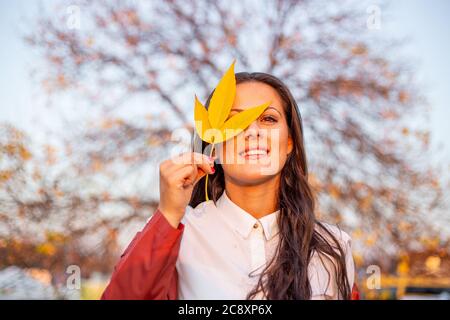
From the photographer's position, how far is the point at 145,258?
49.6 inches

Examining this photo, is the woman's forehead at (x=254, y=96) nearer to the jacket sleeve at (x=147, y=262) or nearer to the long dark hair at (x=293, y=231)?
the long dark hair at (x=293, y=231)

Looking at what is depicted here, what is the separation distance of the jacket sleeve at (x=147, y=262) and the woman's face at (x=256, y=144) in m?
0.33

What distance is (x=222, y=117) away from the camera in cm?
151

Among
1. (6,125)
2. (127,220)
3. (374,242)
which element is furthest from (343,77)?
(6,125)

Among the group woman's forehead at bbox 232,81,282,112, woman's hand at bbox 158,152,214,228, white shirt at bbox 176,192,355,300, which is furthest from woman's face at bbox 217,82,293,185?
woman's hand at bbox 158,152,214,228

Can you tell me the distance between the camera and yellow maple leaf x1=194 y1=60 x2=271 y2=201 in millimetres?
1498

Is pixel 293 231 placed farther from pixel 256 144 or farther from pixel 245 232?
pixel 256 144

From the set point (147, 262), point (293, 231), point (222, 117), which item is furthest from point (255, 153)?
point (147, 262)

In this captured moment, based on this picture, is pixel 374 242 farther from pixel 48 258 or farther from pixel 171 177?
pixel 171 177

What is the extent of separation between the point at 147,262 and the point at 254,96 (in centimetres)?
62

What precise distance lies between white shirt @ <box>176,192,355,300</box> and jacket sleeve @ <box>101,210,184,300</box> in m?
0.18

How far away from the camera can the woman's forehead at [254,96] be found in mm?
1578

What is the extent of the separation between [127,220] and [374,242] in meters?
2.02

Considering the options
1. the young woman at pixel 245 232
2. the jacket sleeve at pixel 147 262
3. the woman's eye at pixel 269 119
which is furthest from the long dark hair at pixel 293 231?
the jacket sleeve at pixel 147 262
